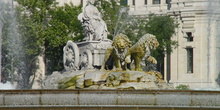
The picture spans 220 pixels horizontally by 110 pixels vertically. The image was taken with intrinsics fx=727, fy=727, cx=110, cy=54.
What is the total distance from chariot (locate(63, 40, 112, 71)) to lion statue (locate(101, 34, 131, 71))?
124cm

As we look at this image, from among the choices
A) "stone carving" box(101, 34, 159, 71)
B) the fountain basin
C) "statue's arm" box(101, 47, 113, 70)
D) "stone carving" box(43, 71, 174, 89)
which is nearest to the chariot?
"stone carving" box(43, 71, 174, 89)

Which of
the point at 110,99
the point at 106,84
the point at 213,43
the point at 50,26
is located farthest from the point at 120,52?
the point at 213,43

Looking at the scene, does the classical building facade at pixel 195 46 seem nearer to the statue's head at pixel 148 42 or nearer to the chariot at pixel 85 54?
the chariot at pixel 85 54

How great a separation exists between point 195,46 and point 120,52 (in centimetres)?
3397

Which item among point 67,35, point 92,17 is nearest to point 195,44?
point 67,35

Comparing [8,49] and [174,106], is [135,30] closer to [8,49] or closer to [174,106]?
[8,49]

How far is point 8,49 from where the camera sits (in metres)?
54.6

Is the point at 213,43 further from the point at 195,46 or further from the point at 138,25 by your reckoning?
the point at 138,25

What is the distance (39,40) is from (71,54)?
28.4m

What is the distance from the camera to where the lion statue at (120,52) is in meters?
23.5

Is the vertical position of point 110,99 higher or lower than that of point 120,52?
lower

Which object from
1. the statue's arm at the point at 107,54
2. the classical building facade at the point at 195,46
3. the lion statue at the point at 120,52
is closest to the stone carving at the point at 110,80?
the statue's arm at the point at 107,54

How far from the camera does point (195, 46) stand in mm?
57094

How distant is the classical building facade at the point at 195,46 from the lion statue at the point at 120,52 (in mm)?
31575
